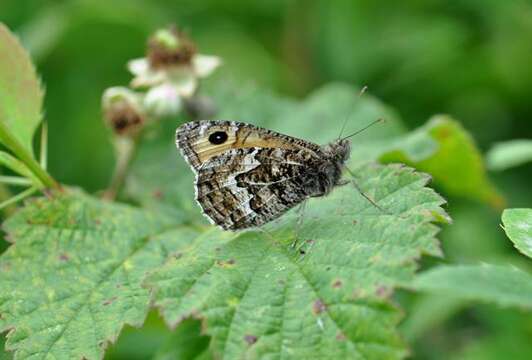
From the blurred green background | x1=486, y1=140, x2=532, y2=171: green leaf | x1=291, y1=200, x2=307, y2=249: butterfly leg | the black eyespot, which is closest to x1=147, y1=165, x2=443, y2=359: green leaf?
x1=291, y1=200, x2=307, y2=249: butterfly leg

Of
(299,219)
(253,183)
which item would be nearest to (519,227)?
(299,219)

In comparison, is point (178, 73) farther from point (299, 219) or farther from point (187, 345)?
point (187, 345)

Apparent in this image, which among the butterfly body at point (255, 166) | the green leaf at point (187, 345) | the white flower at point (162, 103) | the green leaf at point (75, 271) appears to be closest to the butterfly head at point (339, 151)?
the butterfly body at point (255, 166)

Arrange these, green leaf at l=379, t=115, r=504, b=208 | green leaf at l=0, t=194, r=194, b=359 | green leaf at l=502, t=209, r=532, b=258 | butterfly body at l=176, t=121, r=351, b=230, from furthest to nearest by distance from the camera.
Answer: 1. green leaf at l=379, t=115, r=504, b=208
2. butterfly body at l=176, t=121, r=351, b=230
3. green leaf at l=0, t=194, r=194, b=359
4. green leaf at l=502, t=209, r=532, b=258

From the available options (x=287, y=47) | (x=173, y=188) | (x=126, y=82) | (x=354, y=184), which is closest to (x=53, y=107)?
(x=126, y=82)

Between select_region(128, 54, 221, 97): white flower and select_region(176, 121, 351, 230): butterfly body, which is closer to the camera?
select_region(176, 121, 351, 230): butterfly body

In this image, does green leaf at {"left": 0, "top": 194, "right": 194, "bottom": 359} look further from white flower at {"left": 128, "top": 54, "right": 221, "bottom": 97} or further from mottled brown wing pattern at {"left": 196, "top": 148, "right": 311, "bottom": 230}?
white flower at {"left": 128, "top": 54, "right": 221, "bottom": 97}
